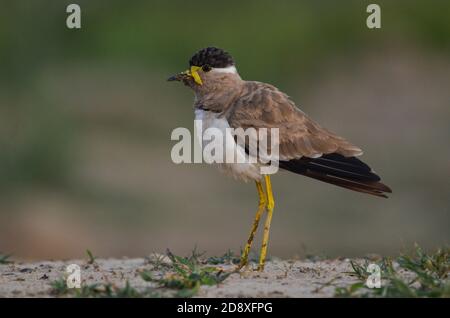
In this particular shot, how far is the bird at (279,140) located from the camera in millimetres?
7105

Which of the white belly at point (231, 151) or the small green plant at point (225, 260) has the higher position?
the white belly at point (231, 151)

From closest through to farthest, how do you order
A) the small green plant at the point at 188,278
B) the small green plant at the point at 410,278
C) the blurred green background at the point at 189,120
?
the small green plant at the point at 410,278
the small green plant at the point at 188,278
the blurred green background at the point at 189,120

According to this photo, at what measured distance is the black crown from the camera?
779 cm

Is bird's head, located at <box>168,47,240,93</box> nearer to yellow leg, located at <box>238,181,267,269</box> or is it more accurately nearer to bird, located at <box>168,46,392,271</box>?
bird, located at <box>168,46,392,271</box>

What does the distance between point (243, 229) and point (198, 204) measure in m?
1.03

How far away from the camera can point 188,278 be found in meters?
6.27

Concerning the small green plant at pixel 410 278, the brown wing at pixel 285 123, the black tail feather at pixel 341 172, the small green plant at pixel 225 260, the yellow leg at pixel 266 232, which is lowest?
the small green plant at pixel 225 260

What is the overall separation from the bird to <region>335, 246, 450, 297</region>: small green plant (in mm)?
518

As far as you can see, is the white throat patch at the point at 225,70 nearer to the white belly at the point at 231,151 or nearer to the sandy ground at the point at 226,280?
the white belly at the point at 231,151

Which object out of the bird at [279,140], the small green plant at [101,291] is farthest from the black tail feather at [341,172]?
the small green plant at [101,291]

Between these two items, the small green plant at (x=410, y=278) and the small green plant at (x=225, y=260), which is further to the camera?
the small green plant at (x=225, y=260)

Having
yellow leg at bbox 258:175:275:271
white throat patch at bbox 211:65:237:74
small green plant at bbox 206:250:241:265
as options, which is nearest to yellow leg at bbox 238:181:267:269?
yellow leg at bbox 258:175:275:271

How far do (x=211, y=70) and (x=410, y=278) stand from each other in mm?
2330

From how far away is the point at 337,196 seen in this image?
42.7ft
